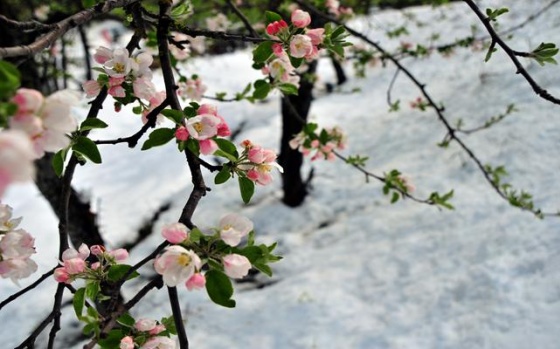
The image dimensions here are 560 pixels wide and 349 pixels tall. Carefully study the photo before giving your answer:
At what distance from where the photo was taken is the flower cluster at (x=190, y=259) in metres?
0.73

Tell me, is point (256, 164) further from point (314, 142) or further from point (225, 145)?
point (314, 142)

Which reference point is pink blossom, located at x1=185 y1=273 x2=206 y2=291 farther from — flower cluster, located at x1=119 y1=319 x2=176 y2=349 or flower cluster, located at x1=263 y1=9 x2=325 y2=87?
flower cluster, located at x1=263 y1=9 x2=325 y2=87

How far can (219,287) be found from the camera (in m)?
0.76

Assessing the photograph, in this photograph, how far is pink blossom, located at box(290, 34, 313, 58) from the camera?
1.03m

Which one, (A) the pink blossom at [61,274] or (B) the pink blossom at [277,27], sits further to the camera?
(B) the pink blossom at [277,27]

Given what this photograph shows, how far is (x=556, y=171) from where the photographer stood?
3496 millimetres

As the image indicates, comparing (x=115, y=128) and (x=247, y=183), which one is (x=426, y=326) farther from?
(x=115, y=128)

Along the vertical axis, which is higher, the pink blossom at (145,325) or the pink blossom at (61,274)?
the pink blossom at (61,274)

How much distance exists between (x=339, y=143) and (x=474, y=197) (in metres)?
1.83

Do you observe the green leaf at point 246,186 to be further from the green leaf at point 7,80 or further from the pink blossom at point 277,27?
the green leaf at point 7,80

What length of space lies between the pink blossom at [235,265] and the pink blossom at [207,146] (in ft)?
0.68

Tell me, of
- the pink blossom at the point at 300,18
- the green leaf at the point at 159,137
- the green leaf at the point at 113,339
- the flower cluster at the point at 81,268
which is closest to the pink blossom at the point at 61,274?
the flower cluster at the point at 81,268

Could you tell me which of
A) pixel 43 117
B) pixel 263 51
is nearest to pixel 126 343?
pixel 43 117

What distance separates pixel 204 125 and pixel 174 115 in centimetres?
7
